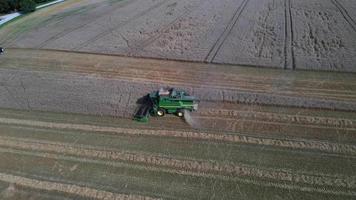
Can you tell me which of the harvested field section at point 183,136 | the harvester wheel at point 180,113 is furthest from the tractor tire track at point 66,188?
the harvester wheel at point 180,113

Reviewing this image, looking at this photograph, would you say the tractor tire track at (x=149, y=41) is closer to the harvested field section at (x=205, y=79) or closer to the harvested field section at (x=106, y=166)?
the harvested field section at (x=205, y=79)

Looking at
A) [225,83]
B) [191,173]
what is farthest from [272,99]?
[191,173]

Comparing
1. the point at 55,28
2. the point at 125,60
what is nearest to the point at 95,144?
the point at 125,60

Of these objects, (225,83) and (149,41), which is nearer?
(225,83)

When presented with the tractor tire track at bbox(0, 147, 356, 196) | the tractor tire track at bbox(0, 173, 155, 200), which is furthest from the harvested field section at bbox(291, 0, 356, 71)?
the tractor tire track at bbox(0, 173, 155, 200)

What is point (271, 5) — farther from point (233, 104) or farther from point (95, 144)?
point (95, 144)

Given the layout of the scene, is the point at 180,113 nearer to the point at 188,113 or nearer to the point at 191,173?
the point at 188,113
